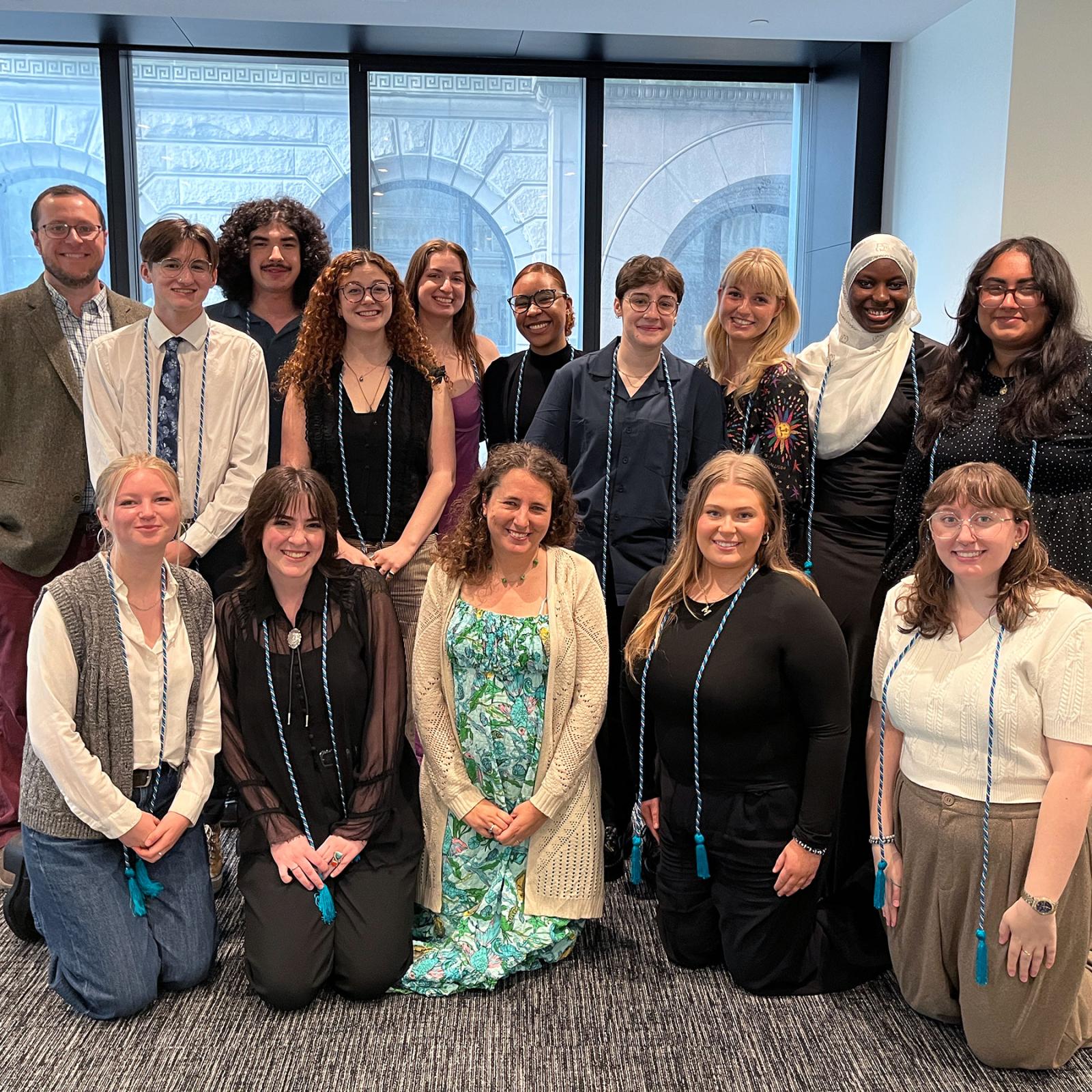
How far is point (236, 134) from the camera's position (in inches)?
239

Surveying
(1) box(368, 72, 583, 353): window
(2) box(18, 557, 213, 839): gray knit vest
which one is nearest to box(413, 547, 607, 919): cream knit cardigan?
(2) box(18, 557, 213, 839): gray knit vest

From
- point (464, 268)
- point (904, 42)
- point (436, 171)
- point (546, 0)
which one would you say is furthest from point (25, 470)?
point (904, 42)

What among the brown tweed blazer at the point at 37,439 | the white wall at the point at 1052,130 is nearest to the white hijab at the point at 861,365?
the brown tweed blazer at the point at 37,439

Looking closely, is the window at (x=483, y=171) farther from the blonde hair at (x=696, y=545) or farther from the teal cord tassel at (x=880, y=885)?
the teal cord tassel at (x=880, y=885)

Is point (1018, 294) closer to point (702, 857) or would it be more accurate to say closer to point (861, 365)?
point (861, 365)

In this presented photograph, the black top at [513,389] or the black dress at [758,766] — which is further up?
the black top at [513,389]

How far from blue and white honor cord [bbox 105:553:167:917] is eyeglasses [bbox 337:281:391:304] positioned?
91 centimetres

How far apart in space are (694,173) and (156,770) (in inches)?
202

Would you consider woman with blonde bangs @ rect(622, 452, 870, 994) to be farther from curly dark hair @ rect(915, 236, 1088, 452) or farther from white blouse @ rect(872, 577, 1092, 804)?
curly dark hair @ rect(915, 236, 1088, 452)

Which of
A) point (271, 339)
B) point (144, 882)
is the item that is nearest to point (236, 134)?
point (271, 339)

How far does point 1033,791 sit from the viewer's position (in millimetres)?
2100

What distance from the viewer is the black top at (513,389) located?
128 inches

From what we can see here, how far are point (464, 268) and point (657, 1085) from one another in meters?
2.29

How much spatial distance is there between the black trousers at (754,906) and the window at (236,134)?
478 cm
